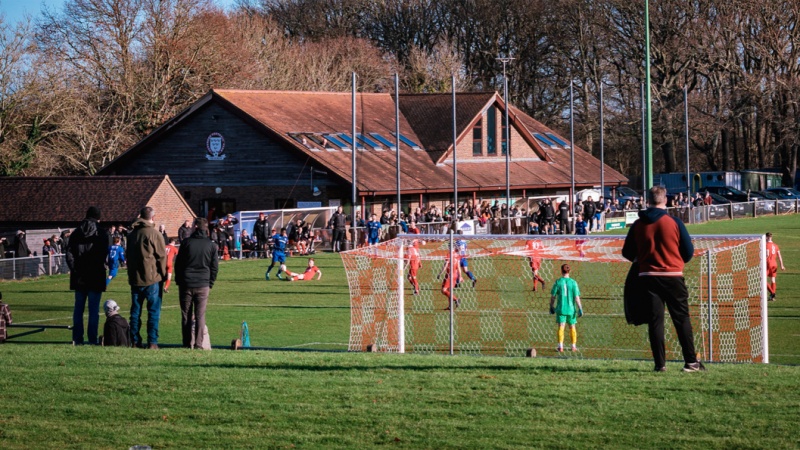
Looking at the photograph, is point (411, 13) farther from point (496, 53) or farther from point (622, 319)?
point (622, 319)

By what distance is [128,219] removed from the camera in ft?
143

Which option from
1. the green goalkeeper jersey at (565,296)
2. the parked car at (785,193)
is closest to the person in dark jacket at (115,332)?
the green goalkeeper jersey at (565,296)

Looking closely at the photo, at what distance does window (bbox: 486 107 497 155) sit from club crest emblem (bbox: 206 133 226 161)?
1539 cm

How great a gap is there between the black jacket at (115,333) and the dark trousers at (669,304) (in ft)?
25.8

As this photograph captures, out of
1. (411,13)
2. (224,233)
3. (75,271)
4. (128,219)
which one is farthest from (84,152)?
(75,271)

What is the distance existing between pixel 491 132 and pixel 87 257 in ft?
153

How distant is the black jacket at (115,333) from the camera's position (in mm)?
15445

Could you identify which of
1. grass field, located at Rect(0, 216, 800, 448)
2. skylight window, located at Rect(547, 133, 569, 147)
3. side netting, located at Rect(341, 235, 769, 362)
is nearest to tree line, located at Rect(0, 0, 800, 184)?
skylight window, located at Rect(547, 133, 569, 147)

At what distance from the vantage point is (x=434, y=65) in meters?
84.8

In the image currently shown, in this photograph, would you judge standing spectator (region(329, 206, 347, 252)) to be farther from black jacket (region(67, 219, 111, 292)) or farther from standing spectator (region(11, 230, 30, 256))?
black jacket (region(67, 219, 111, 292))

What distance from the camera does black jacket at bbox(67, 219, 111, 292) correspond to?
1565 centimetres

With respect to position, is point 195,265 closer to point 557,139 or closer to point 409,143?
point 409,143

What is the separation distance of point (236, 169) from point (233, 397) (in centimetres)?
4302

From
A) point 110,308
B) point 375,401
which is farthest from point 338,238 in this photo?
point 375,401
